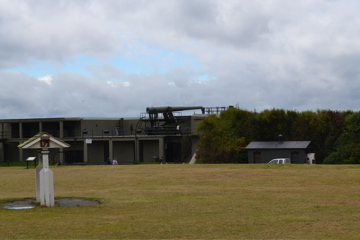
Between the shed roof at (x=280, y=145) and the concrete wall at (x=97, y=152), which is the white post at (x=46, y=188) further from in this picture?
the concrete wall at (x=97, y=152)

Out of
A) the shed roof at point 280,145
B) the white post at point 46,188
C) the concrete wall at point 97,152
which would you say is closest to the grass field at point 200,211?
the white post at point 46,188

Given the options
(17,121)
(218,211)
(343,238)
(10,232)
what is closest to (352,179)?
(218,211)

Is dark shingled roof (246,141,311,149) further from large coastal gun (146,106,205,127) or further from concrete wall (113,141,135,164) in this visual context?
concrete wall (113,141,135,164)

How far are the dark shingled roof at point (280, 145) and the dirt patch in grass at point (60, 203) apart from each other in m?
28.9

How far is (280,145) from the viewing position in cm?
4562

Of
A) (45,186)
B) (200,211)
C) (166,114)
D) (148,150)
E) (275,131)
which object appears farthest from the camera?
(148,150)

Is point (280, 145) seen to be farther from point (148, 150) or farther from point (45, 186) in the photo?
point (45, 186)

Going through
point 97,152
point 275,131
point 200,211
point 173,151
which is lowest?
point 200,211

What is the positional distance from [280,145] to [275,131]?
494 cm

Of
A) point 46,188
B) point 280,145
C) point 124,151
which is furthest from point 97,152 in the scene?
point 46,188

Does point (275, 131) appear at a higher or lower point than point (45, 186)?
higher

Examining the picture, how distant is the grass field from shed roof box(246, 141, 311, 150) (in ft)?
60.5

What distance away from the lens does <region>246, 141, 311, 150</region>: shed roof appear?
147 ft

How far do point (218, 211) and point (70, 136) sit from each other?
52872 millimetres
